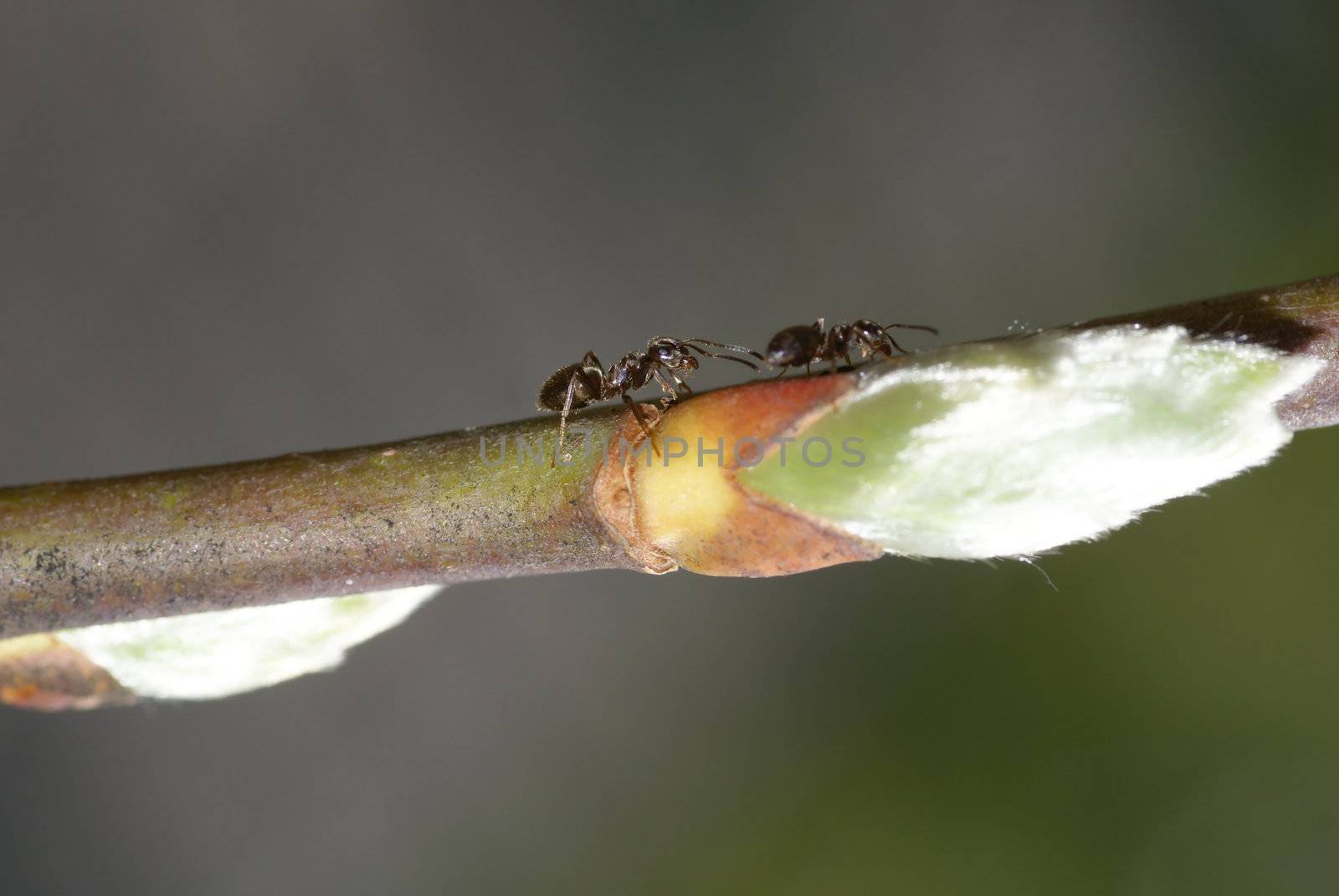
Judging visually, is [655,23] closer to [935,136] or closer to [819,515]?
[935,136]

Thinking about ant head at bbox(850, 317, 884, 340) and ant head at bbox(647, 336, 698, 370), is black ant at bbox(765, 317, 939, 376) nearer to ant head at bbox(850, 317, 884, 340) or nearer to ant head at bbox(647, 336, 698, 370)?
ant head at bbox(850, 317, 884, 340)

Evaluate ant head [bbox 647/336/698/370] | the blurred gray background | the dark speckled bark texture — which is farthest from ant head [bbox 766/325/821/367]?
the blurred gray background

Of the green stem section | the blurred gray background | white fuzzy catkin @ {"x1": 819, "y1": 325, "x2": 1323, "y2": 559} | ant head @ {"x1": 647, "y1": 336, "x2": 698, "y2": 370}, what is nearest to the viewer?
white fuzzy catkin @ {"x1": 819, "y1": 325, "x2": 1323, "y2": 559}

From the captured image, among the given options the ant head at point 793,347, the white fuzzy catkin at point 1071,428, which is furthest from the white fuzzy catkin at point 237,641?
the ant head at point 793,347

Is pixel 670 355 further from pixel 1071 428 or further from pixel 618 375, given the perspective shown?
pixel 1071 428

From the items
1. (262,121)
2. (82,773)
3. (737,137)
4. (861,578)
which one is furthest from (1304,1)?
(82,773)
